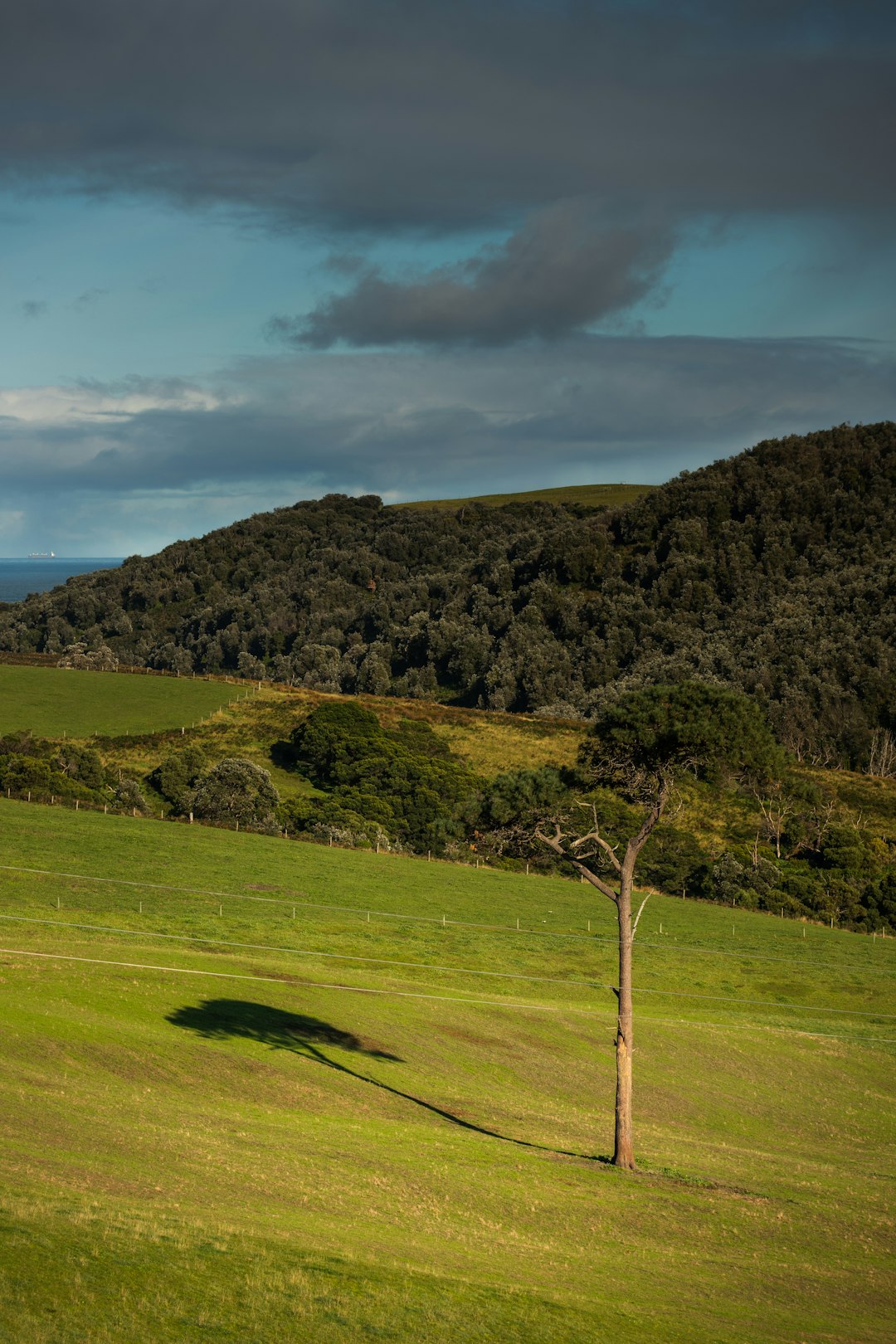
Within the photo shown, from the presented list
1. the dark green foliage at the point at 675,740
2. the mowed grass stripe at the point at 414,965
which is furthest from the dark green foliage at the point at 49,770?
the dark green foliage at the point at 675,740

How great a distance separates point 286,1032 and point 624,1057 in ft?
33.2

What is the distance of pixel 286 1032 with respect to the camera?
30688 mm

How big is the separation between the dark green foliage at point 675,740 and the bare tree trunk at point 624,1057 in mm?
2497

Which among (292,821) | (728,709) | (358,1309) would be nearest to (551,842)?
(728,709)

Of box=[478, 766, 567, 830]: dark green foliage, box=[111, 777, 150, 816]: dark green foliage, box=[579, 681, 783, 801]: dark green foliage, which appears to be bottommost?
box=[111, 777, 150, 816]: dark green foliage

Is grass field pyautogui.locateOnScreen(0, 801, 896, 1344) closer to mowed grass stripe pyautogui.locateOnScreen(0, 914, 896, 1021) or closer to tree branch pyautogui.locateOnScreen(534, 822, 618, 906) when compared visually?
mowed grass stripe pyautogui.locateOnScreen(0, 914, 896, 1021)

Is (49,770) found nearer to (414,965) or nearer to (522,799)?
(414,965)

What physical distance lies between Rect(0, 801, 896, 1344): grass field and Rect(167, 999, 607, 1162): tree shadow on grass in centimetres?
12

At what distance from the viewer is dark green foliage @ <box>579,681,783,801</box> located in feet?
84.3

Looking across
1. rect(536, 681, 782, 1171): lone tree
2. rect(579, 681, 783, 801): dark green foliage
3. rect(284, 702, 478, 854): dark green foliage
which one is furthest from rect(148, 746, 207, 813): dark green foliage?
rect(579, 681, 783, 801): dark green foliage

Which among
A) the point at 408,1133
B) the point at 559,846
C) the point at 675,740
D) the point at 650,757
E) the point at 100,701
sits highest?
the point at 675,740

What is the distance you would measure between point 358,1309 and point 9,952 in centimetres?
2291

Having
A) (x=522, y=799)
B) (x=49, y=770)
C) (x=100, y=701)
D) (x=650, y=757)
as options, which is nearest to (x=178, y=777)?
(x=49, y=770)

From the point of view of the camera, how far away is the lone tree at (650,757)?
998 inches
